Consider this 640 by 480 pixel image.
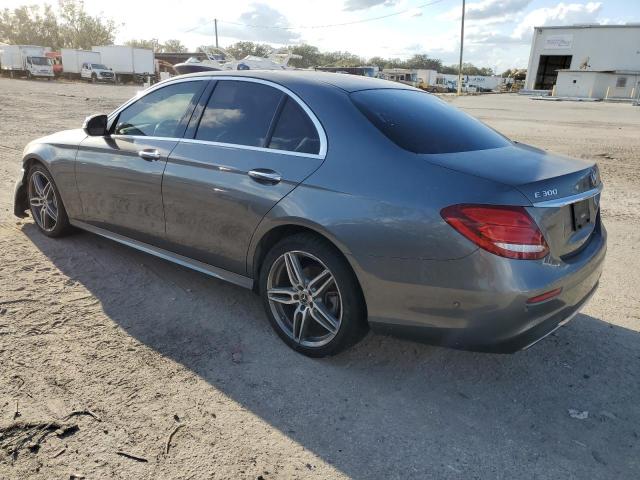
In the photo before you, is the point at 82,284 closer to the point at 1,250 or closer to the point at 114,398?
the point at 1,250

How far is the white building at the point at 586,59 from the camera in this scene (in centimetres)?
5047

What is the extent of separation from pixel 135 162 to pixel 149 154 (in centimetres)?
20

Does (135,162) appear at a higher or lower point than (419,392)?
higher

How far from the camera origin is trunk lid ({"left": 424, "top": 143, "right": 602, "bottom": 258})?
8.28ft

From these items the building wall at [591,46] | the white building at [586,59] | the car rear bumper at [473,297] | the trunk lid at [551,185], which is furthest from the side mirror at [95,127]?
the building wall at [591,46]

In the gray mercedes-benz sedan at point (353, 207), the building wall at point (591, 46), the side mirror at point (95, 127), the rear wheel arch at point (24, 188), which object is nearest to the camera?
the gray mercedes-benz sedan at point (353, 207)

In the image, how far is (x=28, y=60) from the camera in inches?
1742

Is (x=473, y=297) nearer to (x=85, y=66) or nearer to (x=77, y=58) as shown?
(x=85, y=66)

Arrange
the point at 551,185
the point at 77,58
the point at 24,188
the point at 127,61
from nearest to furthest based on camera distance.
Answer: the point at 551,185 < the point at 24,188 < the point at 127,61 < the point at 77,58

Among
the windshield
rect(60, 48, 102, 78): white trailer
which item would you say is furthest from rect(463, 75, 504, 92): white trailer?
the windshield

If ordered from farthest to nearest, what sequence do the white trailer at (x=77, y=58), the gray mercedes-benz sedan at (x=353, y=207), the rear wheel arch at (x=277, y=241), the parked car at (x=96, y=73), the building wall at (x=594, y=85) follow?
the building wall at (x=594, y=85) < the white trailer at (x=77, y=58) < the parked car at (x=96, y=73) < the rear wheel arch at (x=277, y=241) < the gray mercedes-benz sedan at (x=353, y=207)

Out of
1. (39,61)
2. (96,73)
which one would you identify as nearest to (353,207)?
(96,73)

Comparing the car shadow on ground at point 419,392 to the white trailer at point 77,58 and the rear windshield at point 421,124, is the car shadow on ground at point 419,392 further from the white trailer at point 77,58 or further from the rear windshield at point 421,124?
the white trailer at point 77,58

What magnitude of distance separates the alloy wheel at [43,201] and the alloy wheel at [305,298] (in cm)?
279
